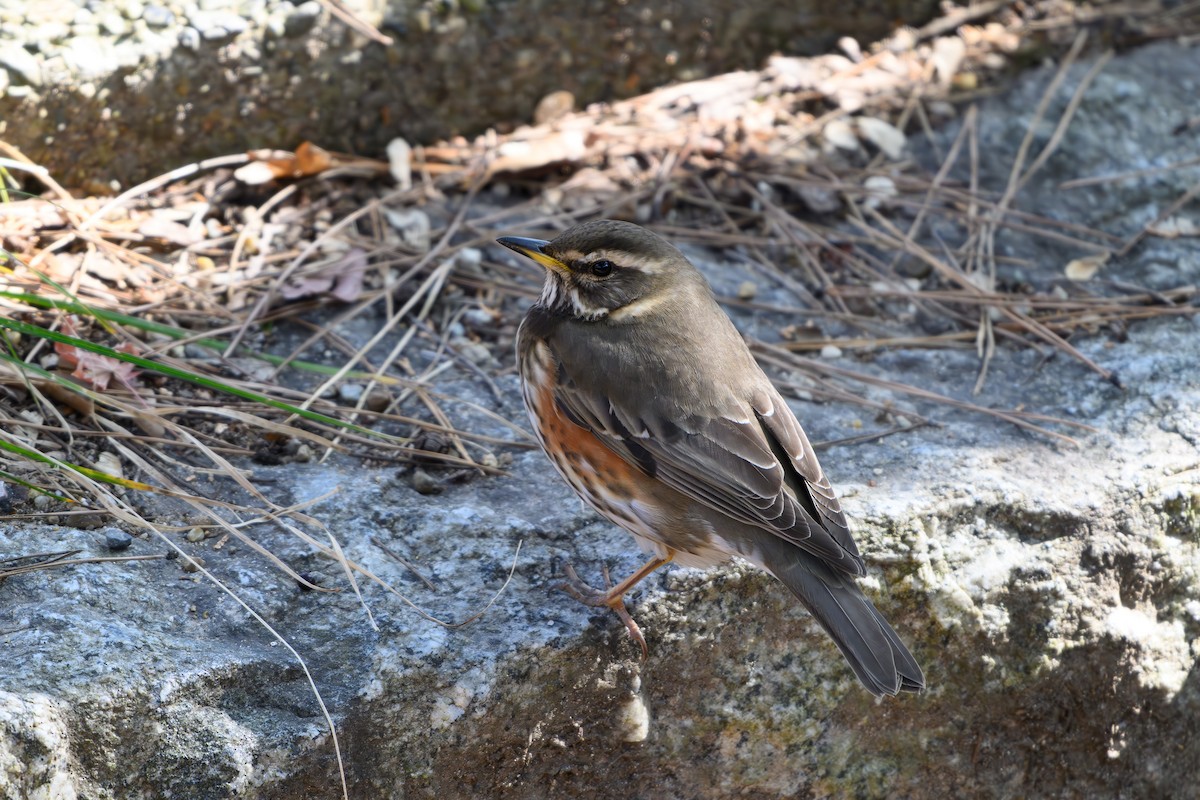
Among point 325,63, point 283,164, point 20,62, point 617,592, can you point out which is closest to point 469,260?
point 283,164

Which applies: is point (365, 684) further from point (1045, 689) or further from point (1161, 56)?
point (1161, 56)

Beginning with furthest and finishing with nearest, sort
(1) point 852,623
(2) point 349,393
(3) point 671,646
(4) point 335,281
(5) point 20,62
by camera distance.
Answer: (4) point 335,281
(5) point 20,62
(2) point 349,393
(3) point 671,646
(1) point 852,623

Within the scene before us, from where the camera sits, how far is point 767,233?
18.9 feet

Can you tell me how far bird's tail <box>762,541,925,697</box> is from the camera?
11.2 ft

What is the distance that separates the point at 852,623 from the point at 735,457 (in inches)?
25.8

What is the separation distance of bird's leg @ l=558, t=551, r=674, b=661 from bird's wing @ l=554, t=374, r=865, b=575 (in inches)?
11.4

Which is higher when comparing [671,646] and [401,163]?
[401,163]

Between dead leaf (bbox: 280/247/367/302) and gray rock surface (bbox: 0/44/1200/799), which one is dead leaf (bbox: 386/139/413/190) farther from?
gray rock surface (bbox: 0/44/1200/799)

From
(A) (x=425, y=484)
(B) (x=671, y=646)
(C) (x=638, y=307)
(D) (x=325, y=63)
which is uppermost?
(D) (x=325, y=63)

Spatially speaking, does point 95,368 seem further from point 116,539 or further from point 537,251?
point 537,251

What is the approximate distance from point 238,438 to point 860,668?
90.7 inches

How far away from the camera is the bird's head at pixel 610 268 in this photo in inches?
167

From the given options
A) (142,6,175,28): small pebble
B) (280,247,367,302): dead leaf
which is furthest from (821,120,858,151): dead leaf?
(142,6,175,28): small pebble

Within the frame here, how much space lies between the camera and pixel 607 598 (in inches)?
146
